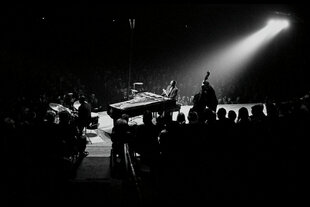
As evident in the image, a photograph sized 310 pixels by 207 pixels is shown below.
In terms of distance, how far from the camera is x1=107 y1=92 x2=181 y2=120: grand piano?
340 inches

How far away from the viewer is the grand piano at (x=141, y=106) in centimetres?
864

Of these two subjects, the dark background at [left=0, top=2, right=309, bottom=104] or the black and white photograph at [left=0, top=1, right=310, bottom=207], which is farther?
the dark background at [left=0, top=2, right=309, bottom=104]

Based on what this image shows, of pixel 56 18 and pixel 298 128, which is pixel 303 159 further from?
pixel 56 18

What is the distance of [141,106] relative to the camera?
8812 mm

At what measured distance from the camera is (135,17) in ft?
50.1

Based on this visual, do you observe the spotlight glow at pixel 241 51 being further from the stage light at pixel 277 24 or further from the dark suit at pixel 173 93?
the dark suit at pixel 173 93

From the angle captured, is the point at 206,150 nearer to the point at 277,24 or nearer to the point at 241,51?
the point at 241,51

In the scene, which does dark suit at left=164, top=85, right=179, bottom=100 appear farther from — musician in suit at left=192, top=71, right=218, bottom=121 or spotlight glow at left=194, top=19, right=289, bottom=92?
spotlight glow at left=194, top=19, right=289, bottom=92

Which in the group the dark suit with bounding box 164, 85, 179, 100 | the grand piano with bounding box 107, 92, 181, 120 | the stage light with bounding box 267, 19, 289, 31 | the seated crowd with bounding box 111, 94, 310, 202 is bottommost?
the seated crowd with bounding box 111, 94, 310, 202

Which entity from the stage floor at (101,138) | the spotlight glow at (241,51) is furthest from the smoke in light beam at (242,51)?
the stage floor at (101,138)

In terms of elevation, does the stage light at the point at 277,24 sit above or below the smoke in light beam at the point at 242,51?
above

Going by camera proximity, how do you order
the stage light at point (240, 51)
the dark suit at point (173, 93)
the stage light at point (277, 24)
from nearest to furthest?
1. the dark suit at point (173, 93)
2. the stage light at point (277, 24)
3. the stage light at point (240, 51)

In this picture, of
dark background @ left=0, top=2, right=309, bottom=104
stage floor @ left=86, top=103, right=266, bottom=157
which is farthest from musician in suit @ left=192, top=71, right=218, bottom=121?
dark background @ left=0, top=2, right=309, bottom=104

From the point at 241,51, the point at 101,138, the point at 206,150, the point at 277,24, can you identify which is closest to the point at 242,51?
the point at 241,51
